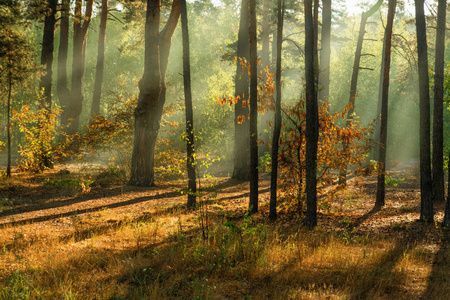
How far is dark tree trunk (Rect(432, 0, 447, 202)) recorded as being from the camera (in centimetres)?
939

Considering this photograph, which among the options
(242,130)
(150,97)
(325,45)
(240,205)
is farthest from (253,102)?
(325,45)

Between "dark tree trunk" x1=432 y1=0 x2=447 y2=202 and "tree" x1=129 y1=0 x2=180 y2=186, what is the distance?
8583 mm

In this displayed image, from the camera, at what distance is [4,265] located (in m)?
4.95

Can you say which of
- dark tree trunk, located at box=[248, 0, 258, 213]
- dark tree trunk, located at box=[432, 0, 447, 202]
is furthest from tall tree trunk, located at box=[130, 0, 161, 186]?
A: dark tree trunk, located at box=[432, 0, 447, 202]

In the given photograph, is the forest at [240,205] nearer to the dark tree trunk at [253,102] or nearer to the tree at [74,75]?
the dark tree trunk at [253,102]

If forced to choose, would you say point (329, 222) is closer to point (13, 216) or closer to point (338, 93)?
point (13, 216)

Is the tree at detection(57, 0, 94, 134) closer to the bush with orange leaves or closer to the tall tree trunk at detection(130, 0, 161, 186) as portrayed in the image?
the tall tree trunk at detection(130, 0, 161, 186)

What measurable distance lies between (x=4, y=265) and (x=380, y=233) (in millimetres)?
7182

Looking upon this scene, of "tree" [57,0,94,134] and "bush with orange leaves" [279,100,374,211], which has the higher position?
"tree" [57,0,94,134]

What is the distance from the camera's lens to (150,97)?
12695 mm

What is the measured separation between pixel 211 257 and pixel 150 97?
845 centimetres

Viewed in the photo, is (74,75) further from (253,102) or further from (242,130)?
(253,102)

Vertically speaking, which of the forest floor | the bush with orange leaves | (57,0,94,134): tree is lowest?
the forest floor

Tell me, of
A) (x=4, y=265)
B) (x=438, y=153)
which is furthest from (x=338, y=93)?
(x=4, y=265)
